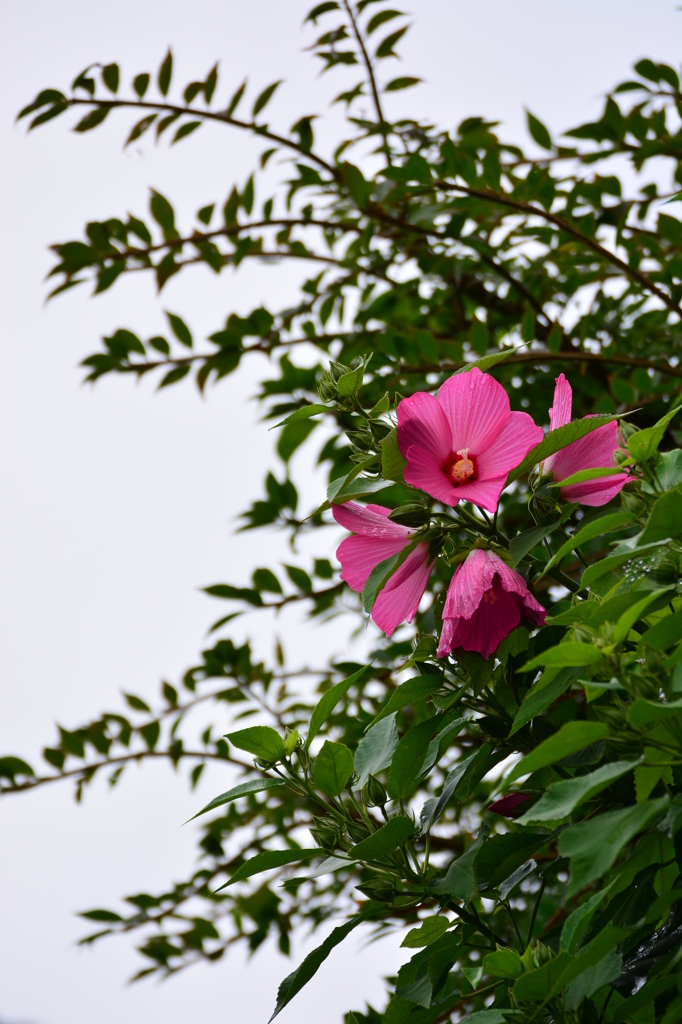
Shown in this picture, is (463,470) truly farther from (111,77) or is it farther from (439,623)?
(111,77)

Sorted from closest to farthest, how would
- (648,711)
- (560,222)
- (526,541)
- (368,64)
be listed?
1. (648,711)
2. (526,541)
3. (560,222)
4. (368,64)

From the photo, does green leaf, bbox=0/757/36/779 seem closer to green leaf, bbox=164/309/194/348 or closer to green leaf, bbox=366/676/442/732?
green leaf, bbox=164/309/194/348

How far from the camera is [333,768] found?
49 cm

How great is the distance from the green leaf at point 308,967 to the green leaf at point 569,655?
0.21 metres

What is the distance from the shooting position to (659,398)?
1.05 m

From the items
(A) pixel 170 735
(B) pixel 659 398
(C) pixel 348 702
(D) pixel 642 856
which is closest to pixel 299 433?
(C) pixel 348 702

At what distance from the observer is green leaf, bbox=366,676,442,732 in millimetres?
454

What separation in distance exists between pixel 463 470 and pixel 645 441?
100mm

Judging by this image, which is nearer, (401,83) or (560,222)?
(560,222)

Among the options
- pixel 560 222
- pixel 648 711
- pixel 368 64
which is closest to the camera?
pixel 648 711

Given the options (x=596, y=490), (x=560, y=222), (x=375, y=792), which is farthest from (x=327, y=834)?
(x=560, y=222)

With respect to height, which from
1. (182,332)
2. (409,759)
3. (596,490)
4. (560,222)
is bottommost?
(409,759)

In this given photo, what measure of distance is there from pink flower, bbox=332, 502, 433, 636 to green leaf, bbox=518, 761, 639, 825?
17cm

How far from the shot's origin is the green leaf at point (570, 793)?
315 mm
